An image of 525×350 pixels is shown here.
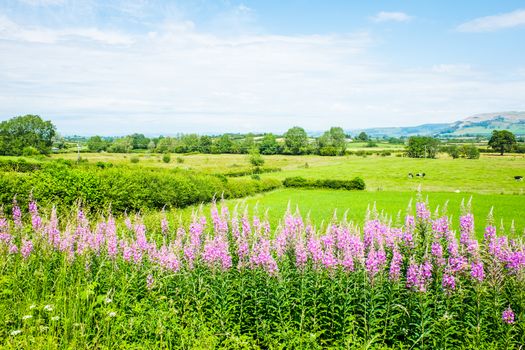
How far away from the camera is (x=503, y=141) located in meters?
106

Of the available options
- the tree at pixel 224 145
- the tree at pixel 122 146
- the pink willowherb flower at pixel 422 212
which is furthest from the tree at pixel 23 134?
the pink willowherb flower at pixel 422 212

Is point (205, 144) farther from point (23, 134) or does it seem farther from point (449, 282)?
point (449, 282)

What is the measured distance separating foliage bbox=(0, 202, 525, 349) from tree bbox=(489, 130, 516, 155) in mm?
117615

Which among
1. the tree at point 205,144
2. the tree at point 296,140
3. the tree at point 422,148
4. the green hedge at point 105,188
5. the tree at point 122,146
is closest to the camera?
the green hedge at point 105,188

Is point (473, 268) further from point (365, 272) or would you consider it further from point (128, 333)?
point (128, 333)

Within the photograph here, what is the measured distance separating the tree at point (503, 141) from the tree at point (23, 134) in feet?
387

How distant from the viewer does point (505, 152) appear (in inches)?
4267

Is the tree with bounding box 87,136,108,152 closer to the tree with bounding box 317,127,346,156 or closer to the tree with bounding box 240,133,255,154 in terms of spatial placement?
the tree with bounding box 240,133,255,154

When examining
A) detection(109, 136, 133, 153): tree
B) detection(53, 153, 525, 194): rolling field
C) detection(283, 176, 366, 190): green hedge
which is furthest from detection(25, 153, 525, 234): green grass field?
detection(109, 136, 133, 153): tree

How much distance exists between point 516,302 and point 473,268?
99 centimetres

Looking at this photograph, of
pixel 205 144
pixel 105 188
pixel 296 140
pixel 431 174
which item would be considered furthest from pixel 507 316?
pixel 205 144

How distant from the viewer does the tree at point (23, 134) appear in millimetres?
79500

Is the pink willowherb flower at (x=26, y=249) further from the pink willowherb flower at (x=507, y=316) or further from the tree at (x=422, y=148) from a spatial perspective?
the tree at (x=422, y=148)

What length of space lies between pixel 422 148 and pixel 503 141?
21235 millimetres
